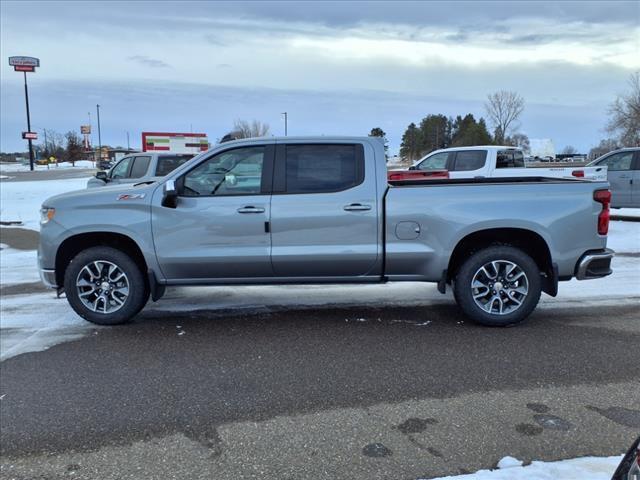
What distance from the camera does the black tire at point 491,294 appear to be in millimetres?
5484

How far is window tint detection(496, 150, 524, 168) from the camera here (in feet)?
46.7

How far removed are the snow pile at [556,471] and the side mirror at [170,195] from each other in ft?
12.3

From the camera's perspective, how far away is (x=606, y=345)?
5.11 metres

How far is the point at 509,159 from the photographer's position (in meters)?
14.5

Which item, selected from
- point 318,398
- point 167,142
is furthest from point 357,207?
point 167,142

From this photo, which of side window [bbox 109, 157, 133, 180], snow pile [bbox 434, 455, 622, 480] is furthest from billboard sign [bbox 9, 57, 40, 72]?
snow pile [bbox 434, 455, 622, 480]

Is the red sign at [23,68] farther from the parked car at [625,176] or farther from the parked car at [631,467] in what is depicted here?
the parked car at [631,467]

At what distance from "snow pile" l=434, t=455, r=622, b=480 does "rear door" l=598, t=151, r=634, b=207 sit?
12.0m

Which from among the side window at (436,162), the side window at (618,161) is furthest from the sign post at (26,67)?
the side window at (618,161)

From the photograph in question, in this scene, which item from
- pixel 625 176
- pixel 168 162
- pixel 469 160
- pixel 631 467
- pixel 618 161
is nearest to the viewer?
pixel 631 467

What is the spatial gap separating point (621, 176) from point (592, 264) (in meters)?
9.53

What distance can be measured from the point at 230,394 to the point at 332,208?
220 centimetres

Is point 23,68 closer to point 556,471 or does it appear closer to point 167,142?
point 167,142

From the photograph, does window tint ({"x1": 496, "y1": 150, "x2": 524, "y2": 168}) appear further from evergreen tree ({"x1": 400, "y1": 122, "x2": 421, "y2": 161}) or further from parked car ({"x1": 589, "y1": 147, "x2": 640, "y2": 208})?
evergreen tree ({"x1": 400, "y1": 122, "x2": 421, "y2": 161})
